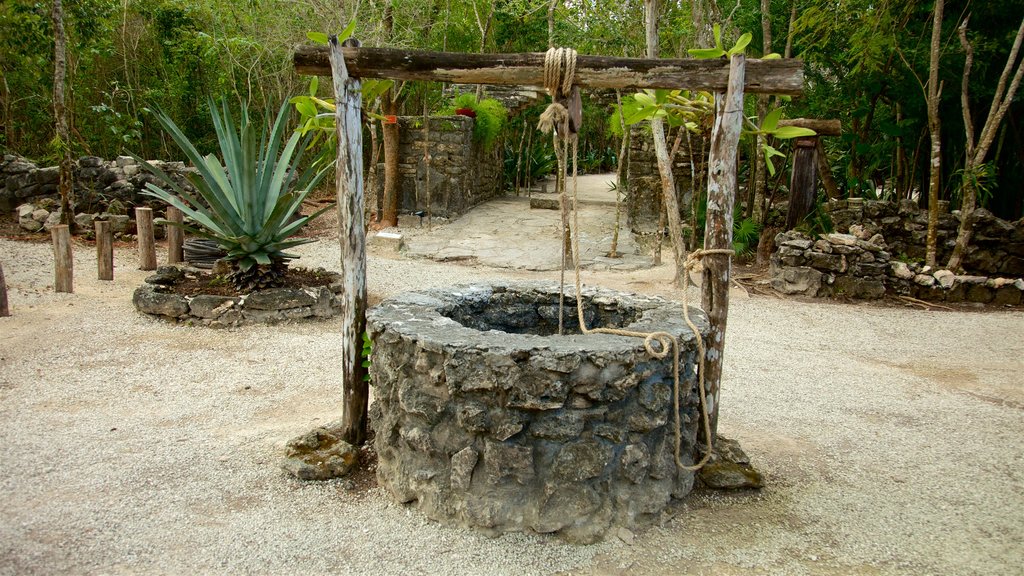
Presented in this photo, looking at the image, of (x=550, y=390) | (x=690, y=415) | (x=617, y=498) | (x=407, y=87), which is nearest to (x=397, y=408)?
(x=550, y=390)

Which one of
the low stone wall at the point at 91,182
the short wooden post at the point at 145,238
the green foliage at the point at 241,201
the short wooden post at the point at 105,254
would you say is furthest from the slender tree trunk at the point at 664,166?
the low stone wall at the point at 91,182

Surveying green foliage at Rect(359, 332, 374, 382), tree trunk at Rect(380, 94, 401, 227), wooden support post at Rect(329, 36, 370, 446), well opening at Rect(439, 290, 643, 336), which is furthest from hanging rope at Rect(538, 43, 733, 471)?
tree trunk at Rect(380, 94, 401, 227)

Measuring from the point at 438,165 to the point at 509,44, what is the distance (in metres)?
5.02

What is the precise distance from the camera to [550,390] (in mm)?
2436

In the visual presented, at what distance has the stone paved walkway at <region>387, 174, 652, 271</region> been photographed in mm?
7836

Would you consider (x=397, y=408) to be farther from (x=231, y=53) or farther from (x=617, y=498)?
(x=231, y=53)

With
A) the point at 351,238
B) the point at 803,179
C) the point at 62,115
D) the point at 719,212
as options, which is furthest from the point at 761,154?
the point at 62,115

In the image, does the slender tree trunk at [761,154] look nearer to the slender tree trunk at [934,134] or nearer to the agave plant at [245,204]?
the slender tree trunk at [934,134]

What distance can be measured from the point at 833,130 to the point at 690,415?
436cm

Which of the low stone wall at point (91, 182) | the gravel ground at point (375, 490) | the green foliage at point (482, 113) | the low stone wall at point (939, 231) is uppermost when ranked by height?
the green foliage at point (482, 113)

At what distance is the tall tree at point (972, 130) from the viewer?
5895 millimetres

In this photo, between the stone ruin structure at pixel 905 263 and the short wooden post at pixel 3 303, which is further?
the stone ruin structure at pixel 905 263

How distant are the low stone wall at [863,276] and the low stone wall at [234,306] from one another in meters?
4.35

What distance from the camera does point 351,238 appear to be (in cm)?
303
